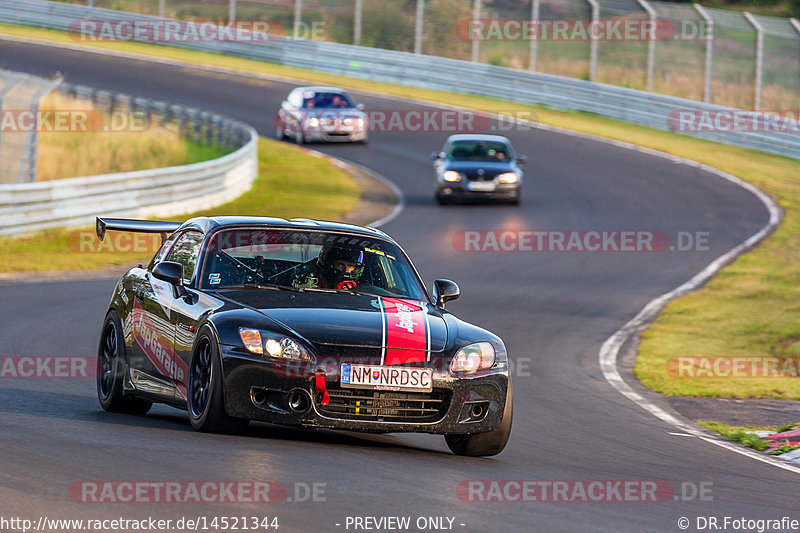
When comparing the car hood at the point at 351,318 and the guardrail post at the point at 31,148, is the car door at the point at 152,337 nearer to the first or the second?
the car hood at the point at 351,318

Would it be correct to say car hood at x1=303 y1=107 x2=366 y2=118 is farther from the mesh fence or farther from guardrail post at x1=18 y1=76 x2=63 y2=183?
guardrail post at x1=18 y1=76 x2=63 y2=183

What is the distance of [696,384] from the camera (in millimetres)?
13562

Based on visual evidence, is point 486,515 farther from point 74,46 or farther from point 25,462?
point 74,46

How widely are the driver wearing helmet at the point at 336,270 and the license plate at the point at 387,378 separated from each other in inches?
46.6

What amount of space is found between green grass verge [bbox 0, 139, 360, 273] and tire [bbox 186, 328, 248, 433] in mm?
10943

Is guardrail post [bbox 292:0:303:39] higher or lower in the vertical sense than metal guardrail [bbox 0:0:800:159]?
higher

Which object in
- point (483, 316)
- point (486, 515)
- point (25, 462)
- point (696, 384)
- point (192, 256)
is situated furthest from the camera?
point (483, 316)

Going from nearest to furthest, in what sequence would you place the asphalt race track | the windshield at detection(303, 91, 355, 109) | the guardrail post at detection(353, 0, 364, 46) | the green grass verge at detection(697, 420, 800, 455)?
the asphalt race track → the green grass verge at detection(697, 420, 800, 455) → the windshield at detection(303, 91, 355, 109) → the guardrail post at detection(353, 0, 364, 46)

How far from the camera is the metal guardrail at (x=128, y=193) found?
20125 millimetres

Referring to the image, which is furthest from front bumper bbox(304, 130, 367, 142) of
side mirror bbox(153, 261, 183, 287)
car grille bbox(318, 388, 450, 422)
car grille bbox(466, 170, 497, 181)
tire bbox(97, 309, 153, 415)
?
car grille bbox(318, 388, 450, 422)

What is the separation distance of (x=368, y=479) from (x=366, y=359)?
102 centimetres

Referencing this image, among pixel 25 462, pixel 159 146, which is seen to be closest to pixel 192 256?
pixel 25 462

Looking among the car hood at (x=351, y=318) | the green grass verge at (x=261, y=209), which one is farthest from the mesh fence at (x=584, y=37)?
the car hood at (x=351, y=318)

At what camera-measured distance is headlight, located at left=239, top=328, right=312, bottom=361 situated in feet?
24.5
